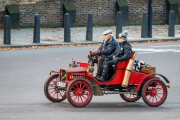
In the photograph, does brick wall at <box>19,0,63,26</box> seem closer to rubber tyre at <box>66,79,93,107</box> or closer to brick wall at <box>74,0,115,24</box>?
brick wall at <box>74,0,115,24</box>

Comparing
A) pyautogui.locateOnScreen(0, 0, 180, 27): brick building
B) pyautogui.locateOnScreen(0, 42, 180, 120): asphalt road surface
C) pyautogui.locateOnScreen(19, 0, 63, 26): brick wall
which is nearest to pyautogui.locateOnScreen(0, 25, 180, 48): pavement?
pyautogui.locateOnScreen(19, 0, 63, 26): brick wall

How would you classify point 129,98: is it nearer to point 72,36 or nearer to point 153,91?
point 153,91

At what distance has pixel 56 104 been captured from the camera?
11.4 m

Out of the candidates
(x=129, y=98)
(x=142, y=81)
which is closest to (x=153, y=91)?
(x=142, y=81)

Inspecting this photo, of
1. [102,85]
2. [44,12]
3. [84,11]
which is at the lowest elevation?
[102,85]

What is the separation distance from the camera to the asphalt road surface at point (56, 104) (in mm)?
10312

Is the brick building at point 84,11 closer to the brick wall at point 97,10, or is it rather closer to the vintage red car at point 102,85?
the brick wall at point 97,10

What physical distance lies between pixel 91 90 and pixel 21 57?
7.64 metres

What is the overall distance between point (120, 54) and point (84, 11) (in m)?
17.3

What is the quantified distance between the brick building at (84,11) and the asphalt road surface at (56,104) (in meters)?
7.15

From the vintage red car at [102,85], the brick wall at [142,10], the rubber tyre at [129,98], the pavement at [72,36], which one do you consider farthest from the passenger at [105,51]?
the brick wall at [142,10]

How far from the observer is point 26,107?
11.1 metres

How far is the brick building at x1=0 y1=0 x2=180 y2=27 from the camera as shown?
2725 cm

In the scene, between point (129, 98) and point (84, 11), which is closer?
point (129, 98)
